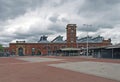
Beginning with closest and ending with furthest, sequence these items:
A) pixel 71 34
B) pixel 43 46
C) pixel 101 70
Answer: pixel 101 70, pixel 71 34, pixel 43 46

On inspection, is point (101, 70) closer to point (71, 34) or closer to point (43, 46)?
point (71, 34)

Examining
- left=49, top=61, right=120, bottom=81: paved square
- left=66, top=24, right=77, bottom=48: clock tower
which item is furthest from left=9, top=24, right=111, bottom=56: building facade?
left=49, top=61, right=120, bottom=81: paved square

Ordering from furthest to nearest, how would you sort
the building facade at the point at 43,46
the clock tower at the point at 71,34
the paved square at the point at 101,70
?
the building facade at the point at 43,46 < the clock tower at the point at 71,34 < the paved square at the point at 101,70

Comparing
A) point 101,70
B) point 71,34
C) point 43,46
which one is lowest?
point 101,70

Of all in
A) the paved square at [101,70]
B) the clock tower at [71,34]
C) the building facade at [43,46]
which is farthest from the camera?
the building facade at [43,46]

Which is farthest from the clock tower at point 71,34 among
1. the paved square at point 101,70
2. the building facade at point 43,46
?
the paved square at point 101,70

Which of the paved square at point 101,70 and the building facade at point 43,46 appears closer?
the paved square at point 101,70

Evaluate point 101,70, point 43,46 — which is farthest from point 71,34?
point 101,70

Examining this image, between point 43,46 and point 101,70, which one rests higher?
point 43,46

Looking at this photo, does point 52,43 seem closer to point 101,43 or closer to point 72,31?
point 72,31

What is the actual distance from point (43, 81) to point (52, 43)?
120m

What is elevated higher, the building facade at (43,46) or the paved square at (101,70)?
the building facade at (43,46)

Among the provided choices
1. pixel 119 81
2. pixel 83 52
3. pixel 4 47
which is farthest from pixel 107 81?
pixel 4 47

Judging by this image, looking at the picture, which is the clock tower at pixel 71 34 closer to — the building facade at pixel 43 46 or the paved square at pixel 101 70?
the building facade at pixel 43 46
